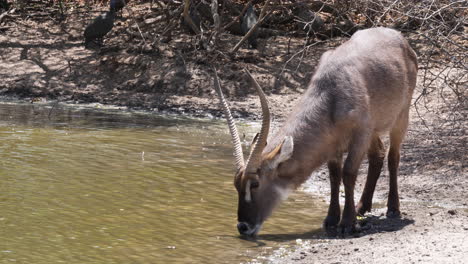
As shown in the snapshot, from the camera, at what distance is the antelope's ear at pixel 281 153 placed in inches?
268

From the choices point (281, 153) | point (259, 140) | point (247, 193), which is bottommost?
point (247, 193)

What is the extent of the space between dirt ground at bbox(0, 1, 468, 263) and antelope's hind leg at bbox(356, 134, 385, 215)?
698 millimetres

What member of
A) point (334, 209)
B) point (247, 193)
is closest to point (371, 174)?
point (334, 209)

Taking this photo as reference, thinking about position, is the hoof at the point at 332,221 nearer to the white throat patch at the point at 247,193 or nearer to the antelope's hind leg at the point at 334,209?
the antelope's hind leg at the point at 334,209

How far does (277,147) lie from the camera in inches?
273

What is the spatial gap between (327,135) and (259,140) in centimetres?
66

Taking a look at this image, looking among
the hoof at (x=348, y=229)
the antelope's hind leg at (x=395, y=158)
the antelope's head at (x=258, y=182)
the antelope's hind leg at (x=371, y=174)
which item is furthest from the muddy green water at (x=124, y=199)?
the antelope's hind leg at (x=395, y=158)

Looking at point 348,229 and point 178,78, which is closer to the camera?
point 348,229

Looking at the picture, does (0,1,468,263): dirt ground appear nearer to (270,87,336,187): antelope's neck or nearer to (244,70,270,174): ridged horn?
(270,87,336,187): antelope's neck

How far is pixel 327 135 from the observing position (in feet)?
23.2

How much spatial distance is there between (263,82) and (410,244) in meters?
9.15

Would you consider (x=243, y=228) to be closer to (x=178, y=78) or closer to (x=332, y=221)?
(x=332, y=221)

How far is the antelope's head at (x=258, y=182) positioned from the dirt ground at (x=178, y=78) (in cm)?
195

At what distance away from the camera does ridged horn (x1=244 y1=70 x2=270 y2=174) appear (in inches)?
267
